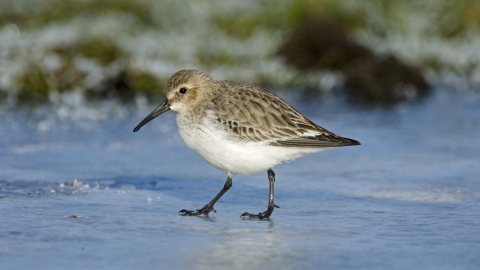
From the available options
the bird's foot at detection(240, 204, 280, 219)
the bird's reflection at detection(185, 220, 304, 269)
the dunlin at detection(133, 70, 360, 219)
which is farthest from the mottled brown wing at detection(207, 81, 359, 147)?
the bird's reflection at detection(185, 220, 304, 269)

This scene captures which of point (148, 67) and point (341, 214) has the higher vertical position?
point (148, 67)

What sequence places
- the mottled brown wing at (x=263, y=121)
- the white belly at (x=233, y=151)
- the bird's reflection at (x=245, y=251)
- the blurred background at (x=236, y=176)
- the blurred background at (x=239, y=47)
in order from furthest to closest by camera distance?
1. the blurred background at (x=239, y=47)
2. the mottled brown wing at (x=263, y=121)
3. the white belly at (x=233, y=151)
4. the blurred background at (x=236, y=176)
5. the bird's reflection at (x=245, y=251)

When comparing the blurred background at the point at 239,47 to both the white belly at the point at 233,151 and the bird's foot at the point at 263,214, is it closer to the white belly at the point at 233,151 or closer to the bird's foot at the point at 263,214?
the white belly at the point at 233,151

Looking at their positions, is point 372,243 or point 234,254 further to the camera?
point 372,243

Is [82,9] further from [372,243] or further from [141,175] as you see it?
[372,243]

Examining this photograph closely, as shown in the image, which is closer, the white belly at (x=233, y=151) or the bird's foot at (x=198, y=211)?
the bird's foot at (x=198, y=211)

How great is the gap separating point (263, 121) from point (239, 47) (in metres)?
8.35

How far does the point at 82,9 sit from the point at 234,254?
43.2 ft

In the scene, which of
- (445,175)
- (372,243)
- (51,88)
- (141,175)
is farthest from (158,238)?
(51,88)

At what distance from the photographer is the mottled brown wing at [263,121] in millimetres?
5981

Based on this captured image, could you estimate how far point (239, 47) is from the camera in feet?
47.0

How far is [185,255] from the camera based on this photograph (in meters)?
4.48

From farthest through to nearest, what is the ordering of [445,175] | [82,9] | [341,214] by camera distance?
[82,9]
[445,175]
[341,214]

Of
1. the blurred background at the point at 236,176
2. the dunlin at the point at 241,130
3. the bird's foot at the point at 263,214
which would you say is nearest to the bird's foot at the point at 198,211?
the dunlin at the point at 241,130
